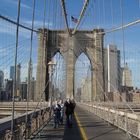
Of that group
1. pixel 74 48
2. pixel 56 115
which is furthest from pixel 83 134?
pixel 74 48

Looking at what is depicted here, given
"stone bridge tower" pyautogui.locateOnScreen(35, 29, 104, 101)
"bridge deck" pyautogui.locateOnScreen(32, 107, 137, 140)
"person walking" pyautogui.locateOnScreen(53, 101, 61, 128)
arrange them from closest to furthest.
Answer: "bridge deck" pyautogui.locateOnScreen(32, 107, 137, 140)
"person walking" pyautogui.locateOnScreen(53, 101, 61, 128)
"stone bridge tower" pyautogui.locateOnScreen(35, 29, 104, 101)

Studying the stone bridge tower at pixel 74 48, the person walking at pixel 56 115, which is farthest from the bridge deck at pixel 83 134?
the stone bridge tower at pixel 74 48

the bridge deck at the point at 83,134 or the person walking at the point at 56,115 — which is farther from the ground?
the person walking at the point at 56,115

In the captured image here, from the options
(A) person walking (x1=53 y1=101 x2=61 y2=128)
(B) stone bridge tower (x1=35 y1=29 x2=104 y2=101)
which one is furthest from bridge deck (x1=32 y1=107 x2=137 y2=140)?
(B) stone bridge tower (x1=35 y1=29 x2=104 y2=101)

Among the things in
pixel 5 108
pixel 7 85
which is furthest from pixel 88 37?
pixel 7 85

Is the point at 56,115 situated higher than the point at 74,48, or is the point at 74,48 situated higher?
the point at 74,48

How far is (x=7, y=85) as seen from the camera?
32125 millimetres

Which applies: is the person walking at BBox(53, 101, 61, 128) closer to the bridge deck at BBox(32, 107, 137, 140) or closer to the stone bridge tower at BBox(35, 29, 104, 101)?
the bridge deck at BBox(32, 107, 137, 140)

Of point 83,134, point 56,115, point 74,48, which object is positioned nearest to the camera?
point 83,134

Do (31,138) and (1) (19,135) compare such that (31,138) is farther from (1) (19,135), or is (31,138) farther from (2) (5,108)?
(2) (5,108)

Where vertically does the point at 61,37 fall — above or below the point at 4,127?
above

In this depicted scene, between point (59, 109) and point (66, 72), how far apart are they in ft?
160

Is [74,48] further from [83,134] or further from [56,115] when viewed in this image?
[83,134]

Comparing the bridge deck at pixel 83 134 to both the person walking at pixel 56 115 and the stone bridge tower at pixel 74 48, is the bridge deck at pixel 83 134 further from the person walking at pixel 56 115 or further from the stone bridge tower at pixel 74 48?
the stone bridge tower at pixel 74 48
